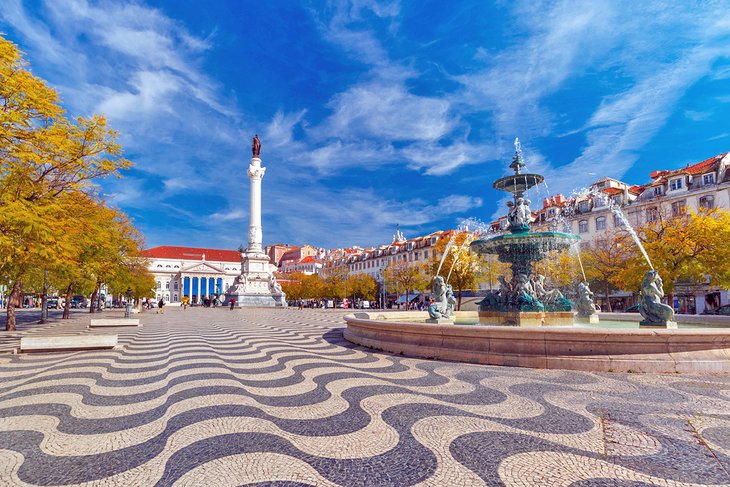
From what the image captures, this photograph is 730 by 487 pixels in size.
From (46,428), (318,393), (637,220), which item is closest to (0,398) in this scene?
(46,428)

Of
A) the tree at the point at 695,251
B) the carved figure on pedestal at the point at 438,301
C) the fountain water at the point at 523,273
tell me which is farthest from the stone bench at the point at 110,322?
the tree at the point at 695,251

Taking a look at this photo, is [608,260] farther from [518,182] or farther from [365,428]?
[365,428]

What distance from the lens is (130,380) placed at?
7.24 m

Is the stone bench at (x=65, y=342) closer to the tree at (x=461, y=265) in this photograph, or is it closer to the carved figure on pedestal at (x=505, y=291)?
the carved figure on pedestal at (x=505, y=291)

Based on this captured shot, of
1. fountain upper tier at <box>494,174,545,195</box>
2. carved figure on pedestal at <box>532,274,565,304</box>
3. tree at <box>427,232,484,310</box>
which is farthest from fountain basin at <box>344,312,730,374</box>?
tree at <box>427,232,484,310</box>

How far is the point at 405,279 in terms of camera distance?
58.2 m

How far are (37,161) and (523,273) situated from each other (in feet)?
43.9

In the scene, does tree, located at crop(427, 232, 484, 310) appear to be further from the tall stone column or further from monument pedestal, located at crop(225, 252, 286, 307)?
the tall stone column

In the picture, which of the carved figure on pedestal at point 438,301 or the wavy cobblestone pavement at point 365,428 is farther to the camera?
the carved figure on pedestal at point 438,301

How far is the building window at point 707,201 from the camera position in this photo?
35.8 m

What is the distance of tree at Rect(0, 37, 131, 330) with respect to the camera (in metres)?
7.84

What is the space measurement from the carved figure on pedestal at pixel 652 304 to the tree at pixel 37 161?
46.3 ft

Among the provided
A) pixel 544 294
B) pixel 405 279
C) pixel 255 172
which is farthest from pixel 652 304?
pixel 255 172

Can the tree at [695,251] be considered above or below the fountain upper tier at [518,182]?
below
